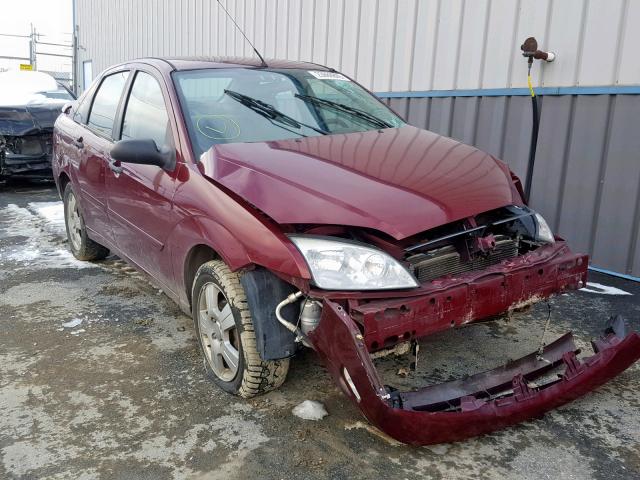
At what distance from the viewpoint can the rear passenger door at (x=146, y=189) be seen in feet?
10.5

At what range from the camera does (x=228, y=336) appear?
2.88m

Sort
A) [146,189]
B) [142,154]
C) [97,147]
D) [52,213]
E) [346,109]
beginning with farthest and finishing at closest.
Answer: [52,213] → [97,147] → [346,109] → [146,189] → [142,154]

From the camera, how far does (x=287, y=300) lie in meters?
2.47

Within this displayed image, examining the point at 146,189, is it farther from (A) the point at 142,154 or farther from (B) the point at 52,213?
(B) the point at 52,213

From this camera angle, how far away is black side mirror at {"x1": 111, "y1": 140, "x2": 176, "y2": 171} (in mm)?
2990

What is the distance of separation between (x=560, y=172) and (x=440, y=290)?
3.42 meters

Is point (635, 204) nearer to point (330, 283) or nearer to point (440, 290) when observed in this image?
point (440, 290)

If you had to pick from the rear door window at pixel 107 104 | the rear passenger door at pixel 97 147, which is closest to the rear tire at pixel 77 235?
the rear passenger door at pixel 97 147

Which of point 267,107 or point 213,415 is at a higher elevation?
point 267,107

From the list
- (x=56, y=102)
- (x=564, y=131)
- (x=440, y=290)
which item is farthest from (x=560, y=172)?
(x=56, y=102)

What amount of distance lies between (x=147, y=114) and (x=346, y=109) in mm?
1245

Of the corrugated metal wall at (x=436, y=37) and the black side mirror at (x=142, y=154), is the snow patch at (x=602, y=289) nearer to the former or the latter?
the corrugated metal wall at (x=436, y=37)

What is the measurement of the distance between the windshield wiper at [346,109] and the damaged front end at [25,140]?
627 centimetres

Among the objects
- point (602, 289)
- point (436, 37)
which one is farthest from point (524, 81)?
point (602, 289)
